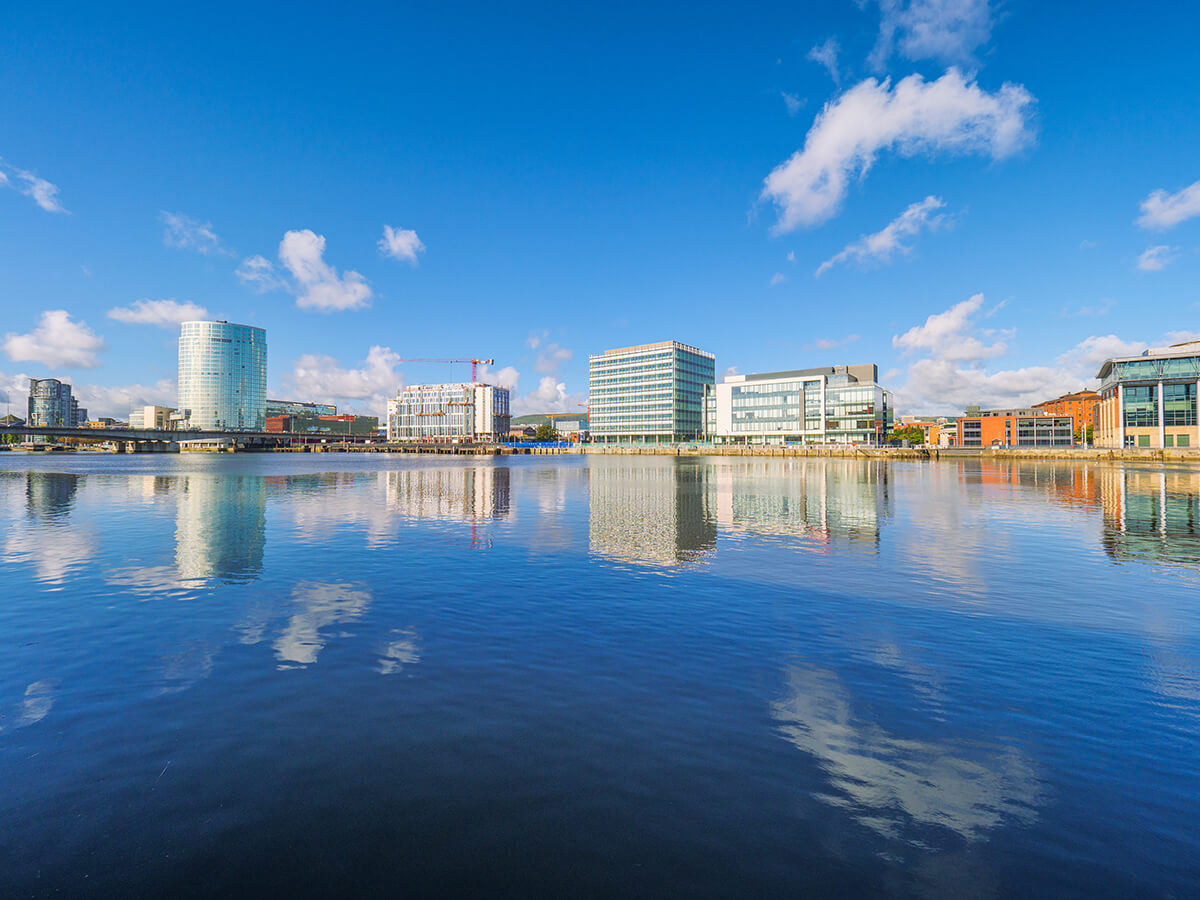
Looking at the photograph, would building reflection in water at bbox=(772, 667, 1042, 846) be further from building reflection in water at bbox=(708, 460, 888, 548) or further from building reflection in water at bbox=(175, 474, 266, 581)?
building reflection in water at bbox=(175, 474, 266, 581)

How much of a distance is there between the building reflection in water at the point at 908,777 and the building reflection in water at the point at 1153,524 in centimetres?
2243

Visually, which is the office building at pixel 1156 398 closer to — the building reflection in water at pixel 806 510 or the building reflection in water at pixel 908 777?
the building reflection in water at pixel 806 510

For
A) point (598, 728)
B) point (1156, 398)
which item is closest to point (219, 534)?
point (598, 728)

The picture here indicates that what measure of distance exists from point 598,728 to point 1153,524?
42.3 m

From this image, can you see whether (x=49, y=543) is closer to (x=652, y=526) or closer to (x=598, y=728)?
(x=652, y=526)

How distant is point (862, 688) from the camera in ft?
37.2

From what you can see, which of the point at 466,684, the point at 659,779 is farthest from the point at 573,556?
the point at 659,779

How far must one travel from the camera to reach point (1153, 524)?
34.6 metres

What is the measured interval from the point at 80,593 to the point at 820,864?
74.9ft

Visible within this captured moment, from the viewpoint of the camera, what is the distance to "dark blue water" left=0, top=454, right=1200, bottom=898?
646cm

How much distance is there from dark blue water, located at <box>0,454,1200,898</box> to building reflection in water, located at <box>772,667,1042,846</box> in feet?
0.16

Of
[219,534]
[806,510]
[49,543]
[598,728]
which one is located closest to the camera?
[598,728]

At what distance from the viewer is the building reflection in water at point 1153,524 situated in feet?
82.8

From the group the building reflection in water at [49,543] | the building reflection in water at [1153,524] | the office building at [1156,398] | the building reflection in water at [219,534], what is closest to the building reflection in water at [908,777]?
the building reflection in water at [219,534]
